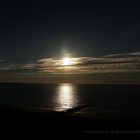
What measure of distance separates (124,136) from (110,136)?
1.61 meters

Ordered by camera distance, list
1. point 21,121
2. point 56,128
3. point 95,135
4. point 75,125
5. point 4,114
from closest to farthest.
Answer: point 95,135 < point 56,128 < point 75,125 < point 21,121 < point 4,114

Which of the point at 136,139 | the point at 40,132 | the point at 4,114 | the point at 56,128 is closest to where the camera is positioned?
the point at 136,139

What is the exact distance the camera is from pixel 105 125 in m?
40.8

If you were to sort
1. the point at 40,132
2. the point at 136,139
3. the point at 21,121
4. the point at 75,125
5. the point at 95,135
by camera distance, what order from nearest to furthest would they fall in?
the point at 136,139 → the point at 95,135 → the point at 40,132 → the point at 75,125 → the point at 21,121

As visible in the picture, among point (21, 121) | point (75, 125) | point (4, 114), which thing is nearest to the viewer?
point (75, 125)

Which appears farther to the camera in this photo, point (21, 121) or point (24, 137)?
point (21, 121)

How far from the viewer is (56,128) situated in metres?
37.7

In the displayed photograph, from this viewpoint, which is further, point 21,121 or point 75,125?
point 21,121

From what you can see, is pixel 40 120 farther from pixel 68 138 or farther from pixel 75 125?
pixel 68 138

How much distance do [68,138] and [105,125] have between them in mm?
11949

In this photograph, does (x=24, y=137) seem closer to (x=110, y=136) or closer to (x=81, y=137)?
(x=81, y=137)

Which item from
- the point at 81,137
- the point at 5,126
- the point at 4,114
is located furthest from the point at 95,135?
the point at 4,114

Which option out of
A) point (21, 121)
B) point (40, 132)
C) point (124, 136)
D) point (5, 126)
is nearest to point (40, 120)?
point (21, 121)

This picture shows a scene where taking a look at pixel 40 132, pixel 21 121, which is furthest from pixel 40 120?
pixel 40 132
